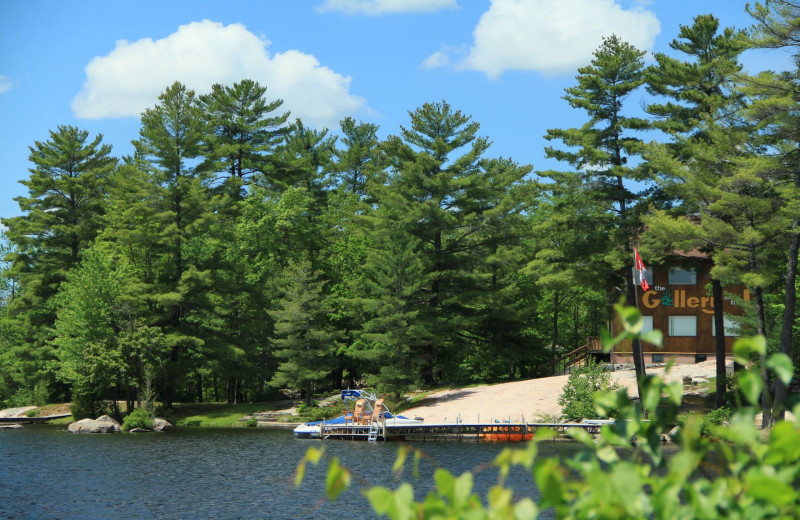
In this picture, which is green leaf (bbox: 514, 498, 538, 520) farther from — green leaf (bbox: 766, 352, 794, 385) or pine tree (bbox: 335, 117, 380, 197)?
pine tree (bbox: 335, 117, 380, 197)

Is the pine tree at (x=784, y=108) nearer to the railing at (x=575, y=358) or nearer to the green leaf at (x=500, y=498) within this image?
the railing at (x=575, y=358)

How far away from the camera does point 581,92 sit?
34062mm

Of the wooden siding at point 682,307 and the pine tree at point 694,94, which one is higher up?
the pine tree at point 694,94

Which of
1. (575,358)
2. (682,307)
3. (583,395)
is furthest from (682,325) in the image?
(583,395)

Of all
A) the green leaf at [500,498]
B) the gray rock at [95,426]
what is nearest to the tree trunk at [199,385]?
the gray rock at [95,426]

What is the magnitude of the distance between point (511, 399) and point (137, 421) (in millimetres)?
16518

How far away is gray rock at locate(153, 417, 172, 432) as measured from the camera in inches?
1463

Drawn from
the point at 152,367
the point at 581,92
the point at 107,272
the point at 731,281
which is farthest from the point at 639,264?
the point at 107,272

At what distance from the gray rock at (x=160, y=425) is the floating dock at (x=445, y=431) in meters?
8.18

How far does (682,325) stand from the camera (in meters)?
44.2

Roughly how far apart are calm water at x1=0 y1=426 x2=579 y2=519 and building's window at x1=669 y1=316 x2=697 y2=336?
1747 centimetres

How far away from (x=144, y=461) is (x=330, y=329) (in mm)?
16615

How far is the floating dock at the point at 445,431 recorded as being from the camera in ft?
102

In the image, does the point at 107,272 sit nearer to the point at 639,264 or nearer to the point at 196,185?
the point at 196,185
